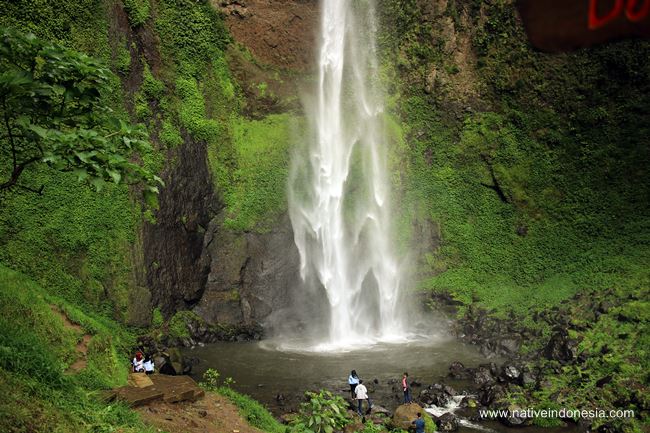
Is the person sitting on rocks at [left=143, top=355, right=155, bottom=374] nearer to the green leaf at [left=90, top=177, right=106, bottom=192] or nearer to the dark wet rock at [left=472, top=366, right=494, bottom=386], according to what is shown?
the dark wet rock at [left=472, top=366, right=494, bottom=386]

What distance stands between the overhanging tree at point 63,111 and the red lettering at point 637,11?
28.7 metres

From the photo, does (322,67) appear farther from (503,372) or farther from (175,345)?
(503,372)

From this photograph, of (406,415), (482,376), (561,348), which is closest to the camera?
(406,415)

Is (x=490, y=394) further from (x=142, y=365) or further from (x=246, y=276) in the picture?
(x=246, y=276)

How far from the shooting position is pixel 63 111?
17.6 ft

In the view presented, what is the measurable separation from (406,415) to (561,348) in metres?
7.46

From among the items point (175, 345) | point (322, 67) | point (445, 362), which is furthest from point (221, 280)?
point (322, 67)

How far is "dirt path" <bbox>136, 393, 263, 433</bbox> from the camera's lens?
8.94 meters

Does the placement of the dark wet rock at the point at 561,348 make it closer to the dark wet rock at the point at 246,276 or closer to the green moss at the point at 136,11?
the dark wet rock at the point at 246,276

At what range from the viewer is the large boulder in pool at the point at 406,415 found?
1208 centimetres

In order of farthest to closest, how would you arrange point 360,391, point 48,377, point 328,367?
point 328,367 < point 360,391 < point 48,377

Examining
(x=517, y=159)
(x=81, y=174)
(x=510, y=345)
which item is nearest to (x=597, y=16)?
(x=517, y=159)

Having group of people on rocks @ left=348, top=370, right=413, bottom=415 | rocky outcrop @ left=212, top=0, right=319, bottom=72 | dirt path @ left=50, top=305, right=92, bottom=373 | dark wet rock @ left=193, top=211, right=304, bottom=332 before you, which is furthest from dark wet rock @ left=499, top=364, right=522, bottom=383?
rocky outcrop @ left=212, top=0, right=319, bottom=72

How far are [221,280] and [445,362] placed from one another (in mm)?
10545
